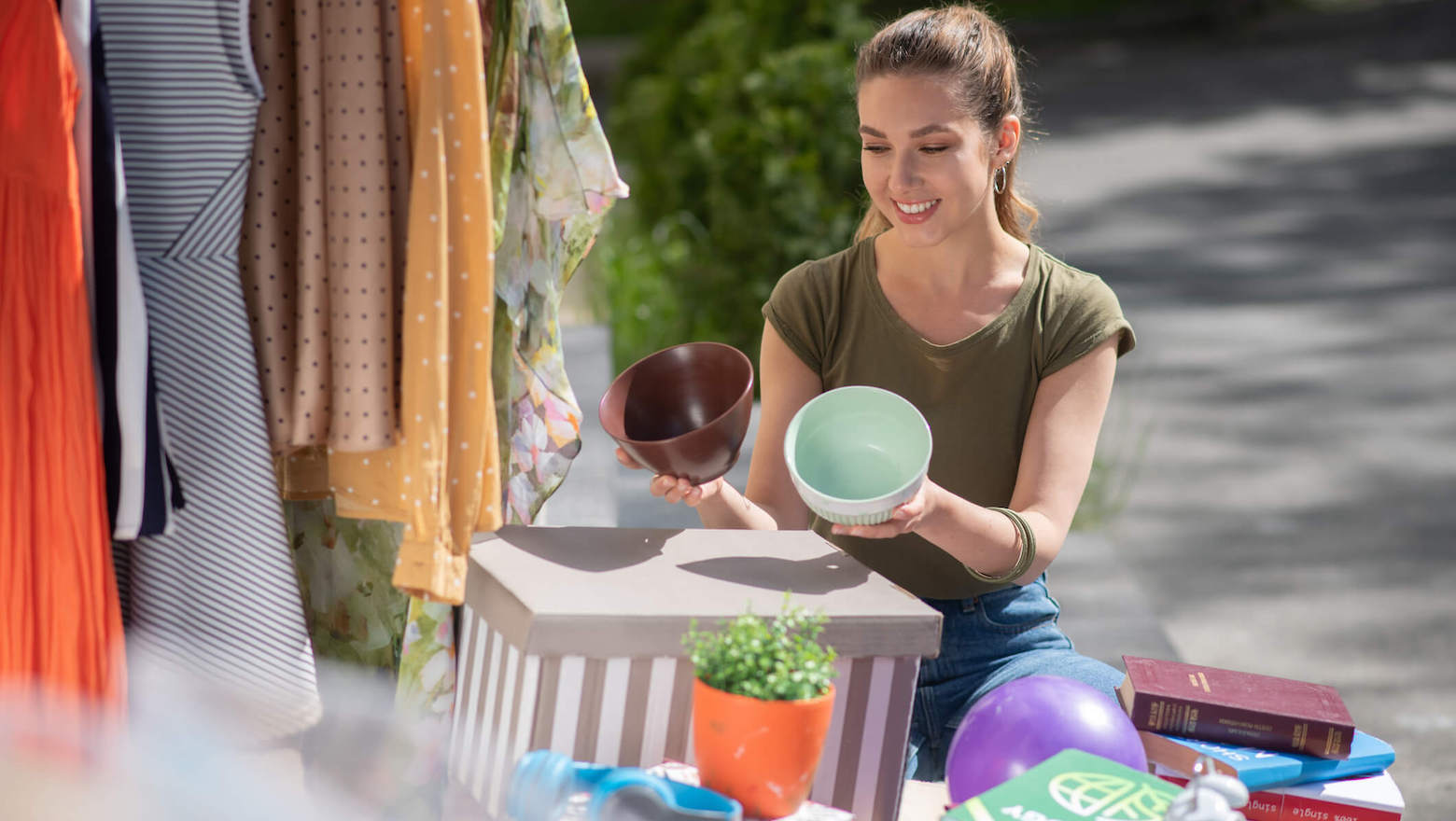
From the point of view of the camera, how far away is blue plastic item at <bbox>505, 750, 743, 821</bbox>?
119cm

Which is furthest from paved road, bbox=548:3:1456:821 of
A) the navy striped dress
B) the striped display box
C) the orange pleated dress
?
the orange pleated dress

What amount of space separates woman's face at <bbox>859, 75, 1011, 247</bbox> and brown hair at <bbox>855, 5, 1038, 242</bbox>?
0.7 inches

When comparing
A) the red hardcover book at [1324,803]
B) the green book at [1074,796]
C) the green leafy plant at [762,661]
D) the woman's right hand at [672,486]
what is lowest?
the red hardcover book at [1324,803]

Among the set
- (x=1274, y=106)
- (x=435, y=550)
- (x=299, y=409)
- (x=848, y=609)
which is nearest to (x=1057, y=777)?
(x=848, y=609)

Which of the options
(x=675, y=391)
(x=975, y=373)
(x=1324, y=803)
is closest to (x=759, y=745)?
(x=675, y=391)

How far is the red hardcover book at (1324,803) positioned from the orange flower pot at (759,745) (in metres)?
0.54

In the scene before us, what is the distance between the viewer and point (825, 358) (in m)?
2.01

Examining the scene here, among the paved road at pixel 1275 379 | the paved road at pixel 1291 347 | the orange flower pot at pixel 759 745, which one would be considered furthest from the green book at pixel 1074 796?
the paved road at pixel 1291 347

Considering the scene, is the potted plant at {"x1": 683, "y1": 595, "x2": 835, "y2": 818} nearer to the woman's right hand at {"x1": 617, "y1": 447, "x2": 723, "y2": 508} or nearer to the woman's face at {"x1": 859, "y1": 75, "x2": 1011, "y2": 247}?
the woman's right hand at {"x1": 617, "y1": 447, "x2": 723, "y2": 508}

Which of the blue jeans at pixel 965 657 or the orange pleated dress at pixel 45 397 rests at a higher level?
the orange pleated dress at pixel 45 397

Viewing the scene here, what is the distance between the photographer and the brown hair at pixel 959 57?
1.76m

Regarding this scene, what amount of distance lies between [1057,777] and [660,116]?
4390mm

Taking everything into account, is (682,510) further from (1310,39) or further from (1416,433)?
(1310,39)

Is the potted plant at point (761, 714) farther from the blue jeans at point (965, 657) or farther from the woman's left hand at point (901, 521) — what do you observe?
the blue jeans at point (965, 657)
